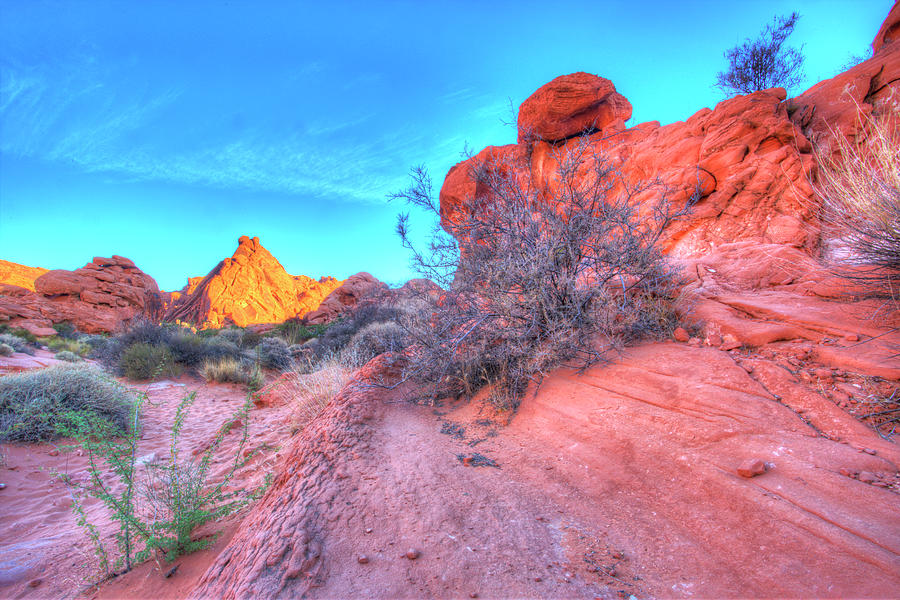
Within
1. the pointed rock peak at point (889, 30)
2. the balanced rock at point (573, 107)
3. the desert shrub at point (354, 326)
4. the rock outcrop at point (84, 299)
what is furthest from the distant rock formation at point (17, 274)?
the pointed rock peak at point (889, 30)

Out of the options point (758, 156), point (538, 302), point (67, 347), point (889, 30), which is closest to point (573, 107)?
point (758, 156)

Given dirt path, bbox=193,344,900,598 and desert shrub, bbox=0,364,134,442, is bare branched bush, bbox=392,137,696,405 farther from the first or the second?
desert shrub, bbox=0,364,134,442

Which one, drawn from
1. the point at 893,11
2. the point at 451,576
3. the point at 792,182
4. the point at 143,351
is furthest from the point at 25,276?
the point at 893,11

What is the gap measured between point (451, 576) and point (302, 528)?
2.80 feet

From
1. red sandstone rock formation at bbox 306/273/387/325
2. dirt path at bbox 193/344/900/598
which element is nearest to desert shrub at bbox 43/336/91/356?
red sandstone rock formation at bbox 306/273/387/325

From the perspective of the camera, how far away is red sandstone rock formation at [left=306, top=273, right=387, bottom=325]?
73.2ft

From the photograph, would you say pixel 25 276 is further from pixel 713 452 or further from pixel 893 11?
pixel 893 11

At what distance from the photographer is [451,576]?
5.02 feet

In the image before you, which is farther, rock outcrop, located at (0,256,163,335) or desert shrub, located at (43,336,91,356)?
rock outcrop, located at (0,256,163,335)

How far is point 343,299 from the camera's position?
2397 cm

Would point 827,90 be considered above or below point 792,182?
above

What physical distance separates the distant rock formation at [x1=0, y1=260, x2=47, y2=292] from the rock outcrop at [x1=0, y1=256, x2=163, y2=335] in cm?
2410

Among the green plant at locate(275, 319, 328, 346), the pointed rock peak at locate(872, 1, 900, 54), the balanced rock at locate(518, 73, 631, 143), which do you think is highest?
the balanced rock at locate(518, 73, 631, 143)

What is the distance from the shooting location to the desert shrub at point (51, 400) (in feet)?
14.8
